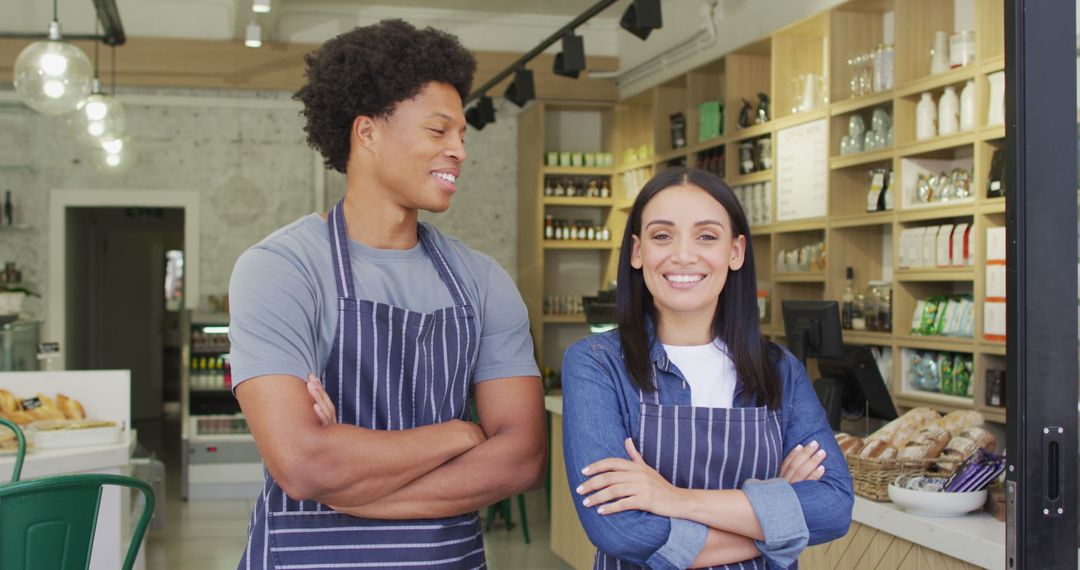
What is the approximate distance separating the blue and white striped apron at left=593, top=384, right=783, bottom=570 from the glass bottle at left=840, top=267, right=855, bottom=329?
13.9ft

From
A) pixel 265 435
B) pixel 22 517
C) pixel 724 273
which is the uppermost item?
pixel 724 273

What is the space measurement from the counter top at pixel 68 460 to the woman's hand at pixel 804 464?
2978 mm

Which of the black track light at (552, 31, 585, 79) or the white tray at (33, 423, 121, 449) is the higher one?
the black track light at (552, 31, 585, 79)

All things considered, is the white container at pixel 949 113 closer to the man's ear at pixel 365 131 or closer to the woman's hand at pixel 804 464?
the woman's hand at pixel 804 464

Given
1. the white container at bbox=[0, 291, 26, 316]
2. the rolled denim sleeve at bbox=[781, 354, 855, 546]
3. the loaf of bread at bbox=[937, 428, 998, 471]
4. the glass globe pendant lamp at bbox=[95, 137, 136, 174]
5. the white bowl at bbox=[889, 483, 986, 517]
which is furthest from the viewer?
the glass globe pendant lamp at bbox=[95, 137, 136, 174]

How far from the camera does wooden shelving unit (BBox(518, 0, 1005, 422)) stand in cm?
480

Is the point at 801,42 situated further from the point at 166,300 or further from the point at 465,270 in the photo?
the point at 166,300

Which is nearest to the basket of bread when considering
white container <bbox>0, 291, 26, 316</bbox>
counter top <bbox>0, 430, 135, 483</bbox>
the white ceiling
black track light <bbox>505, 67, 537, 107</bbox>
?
A: counter top <bbox>0, 430, 135, 483</bbox>

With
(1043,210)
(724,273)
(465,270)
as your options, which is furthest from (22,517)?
(1043,210)

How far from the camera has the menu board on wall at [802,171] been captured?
19.8 ft

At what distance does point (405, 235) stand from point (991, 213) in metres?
3.71

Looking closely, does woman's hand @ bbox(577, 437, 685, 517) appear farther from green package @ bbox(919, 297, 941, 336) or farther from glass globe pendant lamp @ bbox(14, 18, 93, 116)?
green package @ bbox(919, 297, 941, 336)

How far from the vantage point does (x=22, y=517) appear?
1909mm

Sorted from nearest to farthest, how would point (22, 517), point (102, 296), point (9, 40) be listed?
point (22, 517) → point (9, 40) → point (102, 296)
